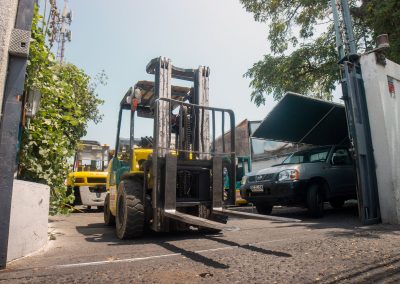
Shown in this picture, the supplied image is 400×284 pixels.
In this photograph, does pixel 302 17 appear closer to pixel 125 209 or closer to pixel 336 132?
pixel 336 132

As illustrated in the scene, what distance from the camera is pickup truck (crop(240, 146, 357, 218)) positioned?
24.2 ft

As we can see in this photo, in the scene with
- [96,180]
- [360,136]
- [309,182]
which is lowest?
[309,182]

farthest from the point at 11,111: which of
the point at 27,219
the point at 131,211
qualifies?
the point at 131,211

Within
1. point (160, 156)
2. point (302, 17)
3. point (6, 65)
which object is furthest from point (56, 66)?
point (302, 17)

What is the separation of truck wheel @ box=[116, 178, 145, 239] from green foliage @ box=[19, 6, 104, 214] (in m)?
1.19

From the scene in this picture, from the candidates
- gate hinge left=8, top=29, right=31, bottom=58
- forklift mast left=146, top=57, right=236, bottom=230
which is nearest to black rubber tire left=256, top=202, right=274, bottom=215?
forklift mast left=146, top=57, right=236, bottom=230

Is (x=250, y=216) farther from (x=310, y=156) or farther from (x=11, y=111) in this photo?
(x=310, y=156)

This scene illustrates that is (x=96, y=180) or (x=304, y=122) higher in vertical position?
(x=304, y=122)

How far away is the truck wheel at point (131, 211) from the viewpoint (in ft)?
15.9

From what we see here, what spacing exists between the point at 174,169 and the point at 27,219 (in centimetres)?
201

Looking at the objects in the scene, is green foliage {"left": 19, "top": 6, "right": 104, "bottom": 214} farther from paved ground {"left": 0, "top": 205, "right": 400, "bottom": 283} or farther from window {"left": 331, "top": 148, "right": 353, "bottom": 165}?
window {"left": 331, "top": 148, "right": 353, "bottom": 165}

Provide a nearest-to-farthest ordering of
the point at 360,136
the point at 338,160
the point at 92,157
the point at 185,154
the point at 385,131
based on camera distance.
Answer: the point at 185,154
the point at 385,131
the point at 360,136
the point at 338,160
the point at 92,157

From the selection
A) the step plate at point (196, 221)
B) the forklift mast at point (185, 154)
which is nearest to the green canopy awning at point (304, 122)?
the forklift mast at point (185, 154)

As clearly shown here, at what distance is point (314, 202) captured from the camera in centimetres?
732
